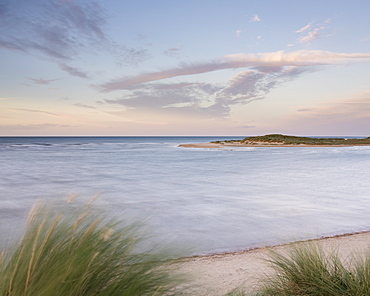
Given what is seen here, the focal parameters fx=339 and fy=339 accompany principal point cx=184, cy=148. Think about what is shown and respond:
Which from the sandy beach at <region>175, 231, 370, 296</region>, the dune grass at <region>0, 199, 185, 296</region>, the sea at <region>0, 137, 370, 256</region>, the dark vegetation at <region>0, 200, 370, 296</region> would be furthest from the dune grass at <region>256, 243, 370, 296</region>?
the dune grass at <region>0, 199, 185, 296</region>

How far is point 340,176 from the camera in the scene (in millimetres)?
16625

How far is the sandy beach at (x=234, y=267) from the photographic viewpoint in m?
4.02

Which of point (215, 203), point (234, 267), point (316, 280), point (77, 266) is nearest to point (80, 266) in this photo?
point (77, 266)

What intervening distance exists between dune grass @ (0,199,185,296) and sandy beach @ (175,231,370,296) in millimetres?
1087

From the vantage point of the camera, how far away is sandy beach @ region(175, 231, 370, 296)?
4017 mm

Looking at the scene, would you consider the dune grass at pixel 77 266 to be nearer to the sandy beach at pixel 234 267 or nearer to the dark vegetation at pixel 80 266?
the dark vegetation at pixel 80 266

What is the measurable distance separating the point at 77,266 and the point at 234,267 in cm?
300

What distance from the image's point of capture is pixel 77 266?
2244 mm

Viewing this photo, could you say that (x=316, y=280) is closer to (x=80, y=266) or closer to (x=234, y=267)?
(x=234, y=267)

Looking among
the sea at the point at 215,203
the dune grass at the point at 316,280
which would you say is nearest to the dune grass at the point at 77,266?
the sea at the point at 215,203

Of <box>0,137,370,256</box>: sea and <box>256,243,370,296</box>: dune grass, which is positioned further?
<box>0,137,370,256</box>: sea

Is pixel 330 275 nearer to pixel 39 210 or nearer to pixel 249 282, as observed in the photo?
pixel 249 282

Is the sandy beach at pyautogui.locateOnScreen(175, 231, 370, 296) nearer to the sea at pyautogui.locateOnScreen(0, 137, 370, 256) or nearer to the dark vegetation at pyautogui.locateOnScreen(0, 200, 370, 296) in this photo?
the sea at pyautogui.locateOnScreen(0, 137, 370, 256)

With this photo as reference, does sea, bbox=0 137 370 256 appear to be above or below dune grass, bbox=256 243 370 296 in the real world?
below
